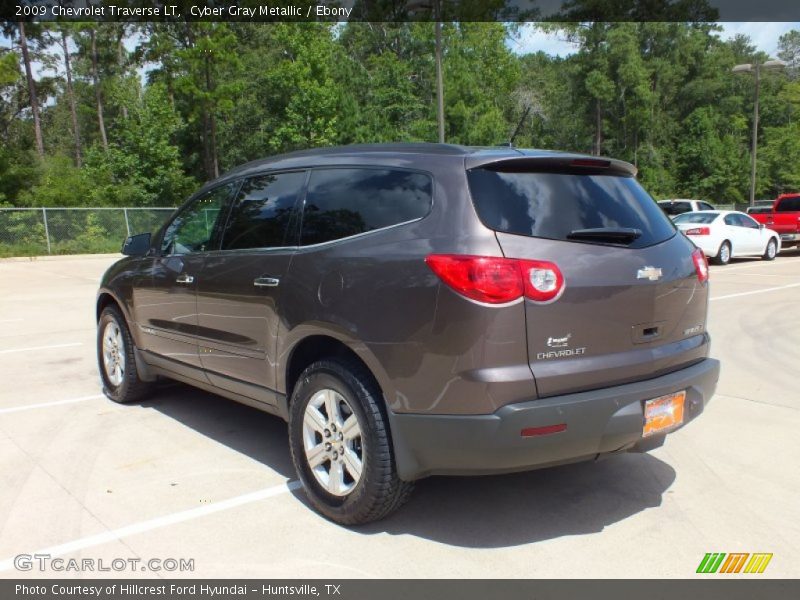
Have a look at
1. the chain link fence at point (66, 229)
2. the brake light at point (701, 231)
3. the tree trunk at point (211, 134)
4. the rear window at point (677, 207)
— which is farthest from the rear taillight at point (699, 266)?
the tree trunk at point (211, 134)

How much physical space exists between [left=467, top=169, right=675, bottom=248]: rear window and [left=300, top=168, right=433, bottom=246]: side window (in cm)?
31

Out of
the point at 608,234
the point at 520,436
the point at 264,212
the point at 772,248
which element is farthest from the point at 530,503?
the point at 772,248

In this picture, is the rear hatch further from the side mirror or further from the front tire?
the side mirror

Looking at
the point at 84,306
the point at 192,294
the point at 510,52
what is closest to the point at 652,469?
the point at 192,294

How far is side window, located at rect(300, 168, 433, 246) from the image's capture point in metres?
3.44

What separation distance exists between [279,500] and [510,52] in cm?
5332

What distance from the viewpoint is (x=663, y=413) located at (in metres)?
3.41

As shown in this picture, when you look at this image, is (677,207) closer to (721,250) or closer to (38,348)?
(721,250)

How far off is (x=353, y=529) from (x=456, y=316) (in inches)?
51.3

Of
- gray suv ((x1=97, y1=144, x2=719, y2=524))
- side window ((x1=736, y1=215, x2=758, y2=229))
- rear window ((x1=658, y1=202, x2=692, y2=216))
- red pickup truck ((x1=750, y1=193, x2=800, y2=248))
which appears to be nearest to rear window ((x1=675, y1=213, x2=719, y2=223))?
side window ((x1=736, y1=215, x2=758, y2=229))

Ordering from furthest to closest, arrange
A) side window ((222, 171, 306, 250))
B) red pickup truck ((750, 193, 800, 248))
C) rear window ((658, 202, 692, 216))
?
rear window ((658, 202, 692, 216)) < red pickup truck ((750, 193, 800, 248)) < side window ((222, 171, 306, 250))
